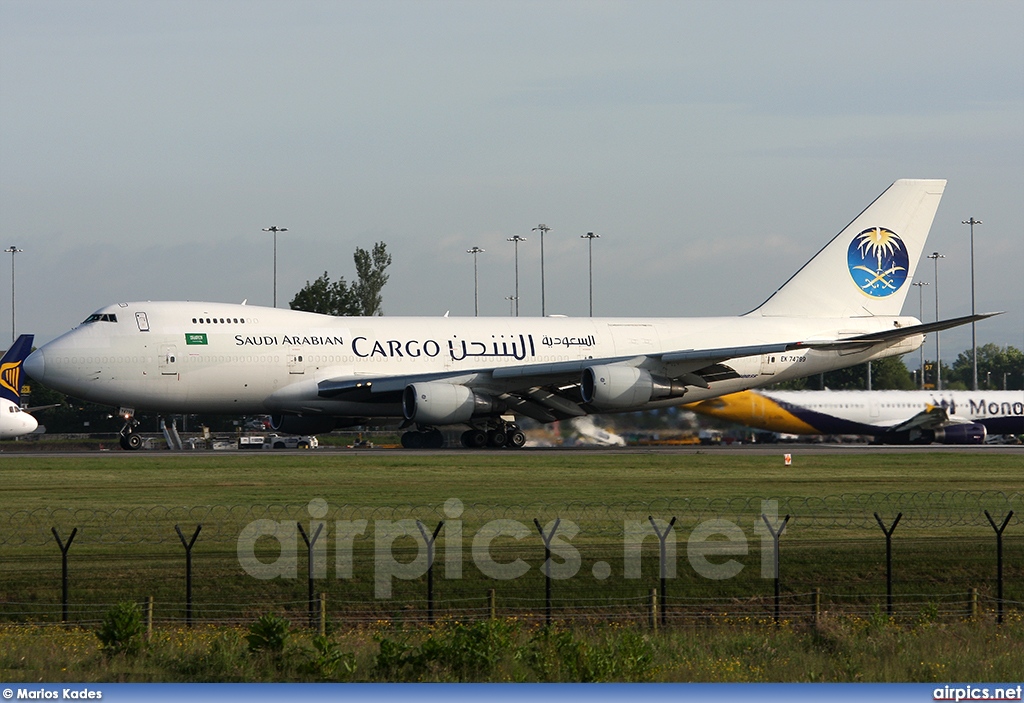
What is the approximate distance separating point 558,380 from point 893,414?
27667 mm

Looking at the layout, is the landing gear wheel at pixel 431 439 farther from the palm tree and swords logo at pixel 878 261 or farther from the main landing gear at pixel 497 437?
the palm tree and swords logo at pixel 878 261

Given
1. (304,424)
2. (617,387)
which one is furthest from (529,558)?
(304,424)

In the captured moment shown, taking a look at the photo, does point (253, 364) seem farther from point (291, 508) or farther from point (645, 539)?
point (645, 539)

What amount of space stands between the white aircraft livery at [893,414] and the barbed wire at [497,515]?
36547mm

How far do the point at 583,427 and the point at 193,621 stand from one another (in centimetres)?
3893

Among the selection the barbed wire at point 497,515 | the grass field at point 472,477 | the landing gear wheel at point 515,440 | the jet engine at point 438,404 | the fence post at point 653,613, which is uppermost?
the jet engine at point 438,404

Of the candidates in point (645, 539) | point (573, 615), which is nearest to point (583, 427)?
point (645, 539)

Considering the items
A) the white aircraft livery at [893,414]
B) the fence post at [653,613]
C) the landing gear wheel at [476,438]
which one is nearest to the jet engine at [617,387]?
the landing gear wheel at [476,438]

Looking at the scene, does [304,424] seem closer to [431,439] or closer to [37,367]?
[431,439]

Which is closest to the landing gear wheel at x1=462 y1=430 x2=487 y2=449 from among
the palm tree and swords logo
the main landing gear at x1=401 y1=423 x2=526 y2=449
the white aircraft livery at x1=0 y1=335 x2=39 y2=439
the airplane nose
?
the main landing gear at x1=401 y1=423 x2=526 y2=449

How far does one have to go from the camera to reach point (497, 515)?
94.0ft

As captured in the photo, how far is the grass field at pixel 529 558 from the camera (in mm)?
19484

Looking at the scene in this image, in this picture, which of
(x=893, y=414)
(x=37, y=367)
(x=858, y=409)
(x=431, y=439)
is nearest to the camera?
(x=37, y=367)

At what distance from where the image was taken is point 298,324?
54.1 m
